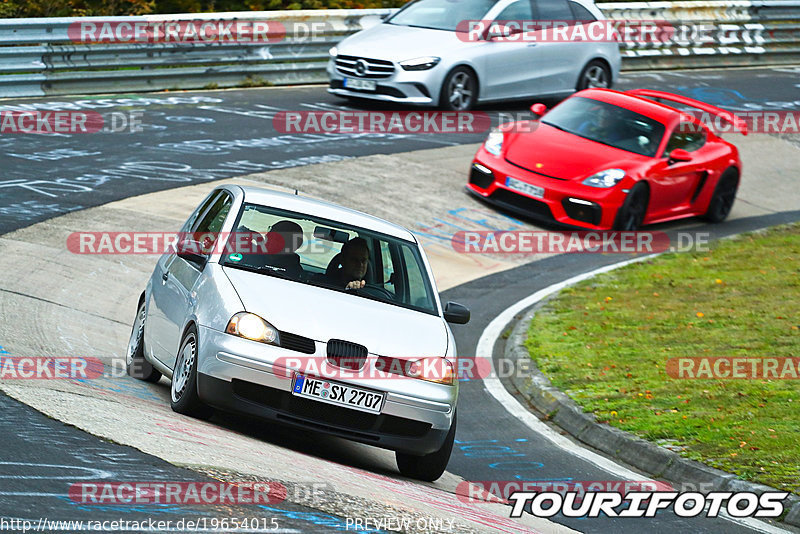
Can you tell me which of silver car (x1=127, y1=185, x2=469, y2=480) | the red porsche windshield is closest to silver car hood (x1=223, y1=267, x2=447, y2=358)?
silver car (x1=127, y1=185, x2=469, y2=480)

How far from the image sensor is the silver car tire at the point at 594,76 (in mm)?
22531

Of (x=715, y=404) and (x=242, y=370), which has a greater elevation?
(x=242, y=370)

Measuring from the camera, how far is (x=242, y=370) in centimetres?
711

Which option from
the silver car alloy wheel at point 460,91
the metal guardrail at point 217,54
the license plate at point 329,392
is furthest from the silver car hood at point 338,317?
the silver car alloy wheel at point 460,91

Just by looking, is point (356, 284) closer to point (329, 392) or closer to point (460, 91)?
point (329, 392)

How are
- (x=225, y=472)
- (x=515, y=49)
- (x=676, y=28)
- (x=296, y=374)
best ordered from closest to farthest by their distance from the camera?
(x=225, y=472)
(x=296, y=374)
(x=515, y=49)
(x=676, y=28)

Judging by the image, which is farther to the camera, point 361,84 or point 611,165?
point 361,84

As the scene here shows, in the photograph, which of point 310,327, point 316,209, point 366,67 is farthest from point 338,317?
point 366,67

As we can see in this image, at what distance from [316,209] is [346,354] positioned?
1.67 m

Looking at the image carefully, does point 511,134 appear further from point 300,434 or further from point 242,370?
point 242,370

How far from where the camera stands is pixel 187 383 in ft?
24.4

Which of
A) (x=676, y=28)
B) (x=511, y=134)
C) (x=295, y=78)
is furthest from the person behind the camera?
(x=676, y=28)

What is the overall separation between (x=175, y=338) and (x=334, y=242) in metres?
1.33

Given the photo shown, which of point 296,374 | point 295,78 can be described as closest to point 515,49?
point 295,78
